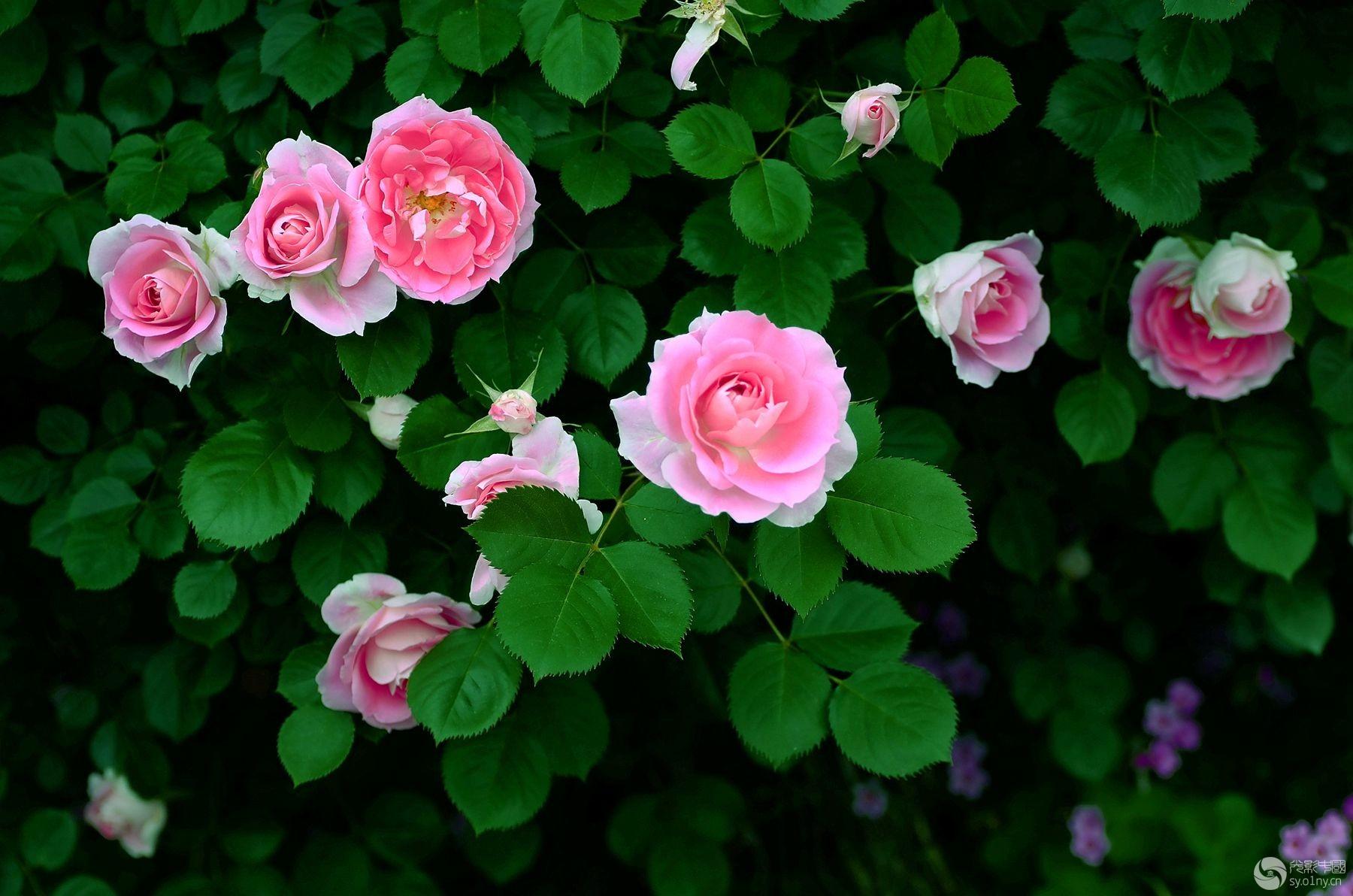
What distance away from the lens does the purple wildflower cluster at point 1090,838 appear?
217 centimetres

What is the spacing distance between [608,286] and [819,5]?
384 millimetres

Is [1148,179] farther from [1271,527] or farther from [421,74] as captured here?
[421,74]

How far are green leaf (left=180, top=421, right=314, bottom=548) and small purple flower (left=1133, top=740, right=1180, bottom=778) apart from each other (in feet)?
6.64

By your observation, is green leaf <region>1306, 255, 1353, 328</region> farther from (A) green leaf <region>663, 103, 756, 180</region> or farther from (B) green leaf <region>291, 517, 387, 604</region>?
(B) green leaf <region>291, 517, 387, 604</region>

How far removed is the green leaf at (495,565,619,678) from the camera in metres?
0.88

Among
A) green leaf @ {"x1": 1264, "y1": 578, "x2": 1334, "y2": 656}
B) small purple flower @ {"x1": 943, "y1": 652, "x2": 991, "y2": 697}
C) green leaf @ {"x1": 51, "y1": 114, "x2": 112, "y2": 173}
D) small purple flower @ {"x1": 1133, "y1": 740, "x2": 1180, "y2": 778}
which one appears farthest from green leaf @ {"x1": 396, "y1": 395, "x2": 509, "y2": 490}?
small purple flower @ {"x1": 1133, "y1": 740, "x2": 1180, "y2": 778}

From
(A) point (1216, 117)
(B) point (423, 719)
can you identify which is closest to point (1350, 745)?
(A) point (1216, 117)

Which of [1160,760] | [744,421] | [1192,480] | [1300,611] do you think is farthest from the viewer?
[1160,760]

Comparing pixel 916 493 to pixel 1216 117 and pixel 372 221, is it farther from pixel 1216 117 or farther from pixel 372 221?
pixel 1216 117

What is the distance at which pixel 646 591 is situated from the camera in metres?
0.93

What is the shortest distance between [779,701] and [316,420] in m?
0.59

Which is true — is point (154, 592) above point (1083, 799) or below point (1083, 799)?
above

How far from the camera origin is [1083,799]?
7.61 ft

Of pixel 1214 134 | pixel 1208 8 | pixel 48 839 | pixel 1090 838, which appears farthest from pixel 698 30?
pixel 1090 838
